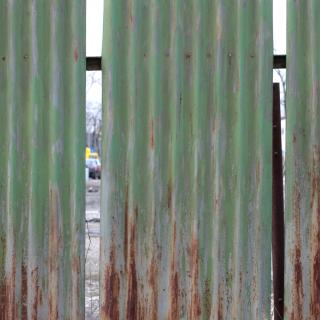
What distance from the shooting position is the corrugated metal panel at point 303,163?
2299 millimetres

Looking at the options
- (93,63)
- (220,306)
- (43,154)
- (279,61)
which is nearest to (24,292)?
(43,154)

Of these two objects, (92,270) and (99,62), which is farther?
(92,270)

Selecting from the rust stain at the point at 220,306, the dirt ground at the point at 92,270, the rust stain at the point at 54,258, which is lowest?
the dirt ground at the point at 92,270

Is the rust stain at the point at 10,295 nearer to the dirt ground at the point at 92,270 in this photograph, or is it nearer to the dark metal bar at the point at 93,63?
the dirt ground at the point at 92,270

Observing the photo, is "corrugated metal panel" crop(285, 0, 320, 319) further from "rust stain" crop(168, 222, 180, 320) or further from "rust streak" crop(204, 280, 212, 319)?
"rust stain" crop(168, 222, 180, 320)

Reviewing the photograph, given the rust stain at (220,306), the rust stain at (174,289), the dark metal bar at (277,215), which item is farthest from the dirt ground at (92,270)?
the dark metal bar at (277,215)

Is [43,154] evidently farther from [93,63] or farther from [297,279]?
[297,279]

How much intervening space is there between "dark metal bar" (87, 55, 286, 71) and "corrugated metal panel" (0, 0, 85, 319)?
0.07 meters

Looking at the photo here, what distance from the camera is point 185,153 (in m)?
2.30

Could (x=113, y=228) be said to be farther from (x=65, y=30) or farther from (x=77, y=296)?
(x=65, y=30)

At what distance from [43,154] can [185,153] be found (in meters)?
0.63

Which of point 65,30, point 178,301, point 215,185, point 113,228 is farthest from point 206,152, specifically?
point 65,30

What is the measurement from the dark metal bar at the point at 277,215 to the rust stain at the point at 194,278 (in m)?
0.41

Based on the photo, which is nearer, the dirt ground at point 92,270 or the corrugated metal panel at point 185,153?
the corrugated metal panel at point 185,153
